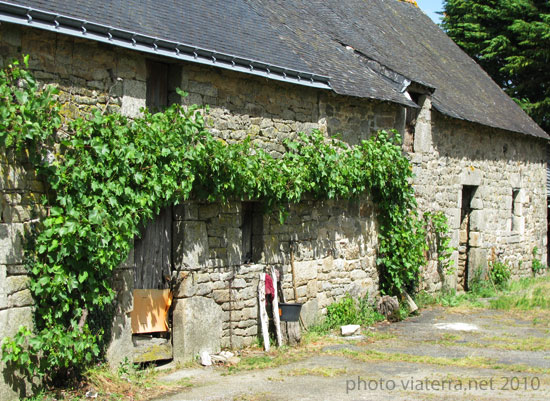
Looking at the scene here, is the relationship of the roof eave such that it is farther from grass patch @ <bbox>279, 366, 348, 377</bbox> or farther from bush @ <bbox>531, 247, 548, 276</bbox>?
bush @ <bbox>531, 247, 548, 276</bbox>

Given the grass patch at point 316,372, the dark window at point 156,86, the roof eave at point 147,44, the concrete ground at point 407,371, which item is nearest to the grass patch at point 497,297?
the concrete ground at point 407,371

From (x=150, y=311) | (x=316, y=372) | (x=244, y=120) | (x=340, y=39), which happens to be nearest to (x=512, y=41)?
(x=340, y=39)

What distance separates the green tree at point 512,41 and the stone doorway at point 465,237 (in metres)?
7.44

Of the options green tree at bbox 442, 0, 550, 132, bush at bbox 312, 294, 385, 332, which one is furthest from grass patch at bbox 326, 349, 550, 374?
green tree at bbox 442, 0, 550, 132

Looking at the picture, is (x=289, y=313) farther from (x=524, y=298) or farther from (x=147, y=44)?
(x=524, y=298)

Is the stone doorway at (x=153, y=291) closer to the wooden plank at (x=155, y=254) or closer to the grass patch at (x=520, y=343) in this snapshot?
the wooden plank at (x=155, y=254)

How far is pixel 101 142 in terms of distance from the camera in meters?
6.14

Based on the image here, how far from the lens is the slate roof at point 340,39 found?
7230 millimetres

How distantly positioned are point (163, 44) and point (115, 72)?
22.7 inches

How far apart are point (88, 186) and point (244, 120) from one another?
2.51 metres

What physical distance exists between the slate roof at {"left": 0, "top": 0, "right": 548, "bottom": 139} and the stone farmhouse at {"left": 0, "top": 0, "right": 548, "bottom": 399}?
1.5 inches

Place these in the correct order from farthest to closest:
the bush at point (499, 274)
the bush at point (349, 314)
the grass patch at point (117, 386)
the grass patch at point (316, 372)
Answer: the bush at point (499, 274) < the bush at point (349, 314) < the grass patch at point (316, 372) < the grass patch at point (117, 386)

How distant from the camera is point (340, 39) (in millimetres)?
11828

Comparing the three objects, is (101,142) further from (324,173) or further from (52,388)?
(324,173)
